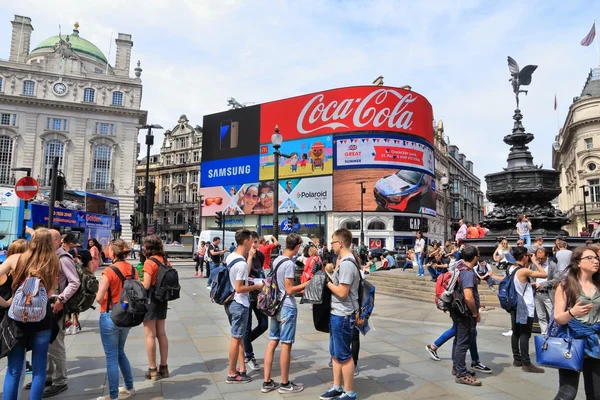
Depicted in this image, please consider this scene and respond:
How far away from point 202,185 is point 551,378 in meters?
60.1

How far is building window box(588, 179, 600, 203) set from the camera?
50.8 metres

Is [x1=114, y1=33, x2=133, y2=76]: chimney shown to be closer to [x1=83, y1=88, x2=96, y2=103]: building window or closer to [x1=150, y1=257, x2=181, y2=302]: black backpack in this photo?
[x1=83, y1=88, x2=96, y2=103]: building window

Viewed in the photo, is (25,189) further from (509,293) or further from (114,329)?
(509,293)

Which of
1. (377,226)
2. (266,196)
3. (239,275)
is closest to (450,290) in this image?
(239,275)

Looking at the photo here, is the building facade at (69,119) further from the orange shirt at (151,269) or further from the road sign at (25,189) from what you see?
the orange shirt at (151,269)

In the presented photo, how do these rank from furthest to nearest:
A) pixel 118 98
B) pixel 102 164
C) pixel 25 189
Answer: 1. pixel 118 98
2. pixel 102 164
3. pixel 25 189

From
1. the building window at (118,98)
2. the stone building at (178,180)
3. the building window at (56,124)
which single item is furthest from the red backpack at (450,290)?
the stone building at (178,180)

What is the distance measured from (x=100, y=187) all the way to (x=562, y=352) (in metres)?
55.9

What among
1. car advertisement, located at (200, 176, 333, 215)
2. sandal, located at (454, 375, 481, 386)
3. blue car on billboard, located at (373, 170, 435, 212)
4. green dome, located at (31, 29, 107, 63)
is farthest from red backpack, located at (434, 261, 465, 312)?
green dome, located at (31, 29, 107, 63)

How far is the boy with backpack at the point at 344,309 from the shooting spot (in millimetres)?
4379

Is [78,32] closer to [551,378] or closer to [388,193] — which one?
[388,193]

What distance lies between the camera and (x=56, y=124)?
52.1 m

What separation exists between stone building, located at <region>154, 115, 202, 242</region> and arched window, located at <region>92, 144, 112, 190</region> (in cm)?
2260

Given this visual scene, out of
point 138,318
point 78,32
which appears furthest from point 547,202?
point 78,32
